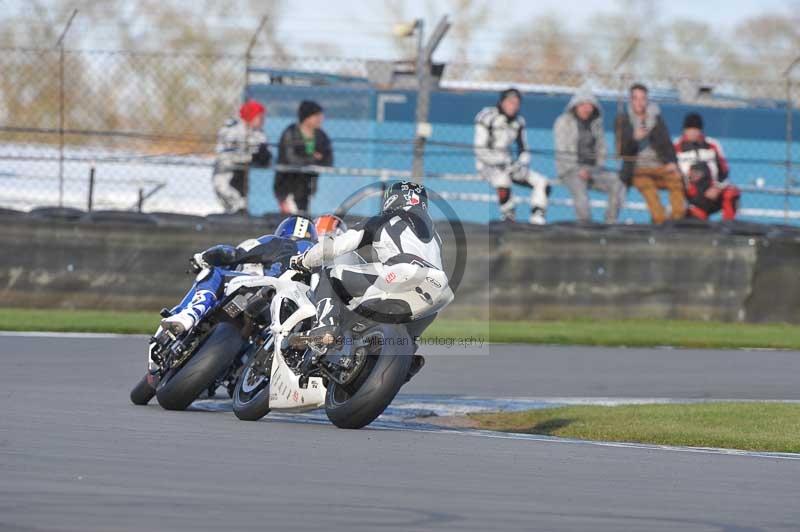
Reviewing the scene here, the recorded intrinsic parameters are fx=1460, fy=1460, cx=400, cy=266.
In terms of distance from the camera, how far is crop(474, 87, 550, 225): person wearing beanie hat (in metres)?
17.6

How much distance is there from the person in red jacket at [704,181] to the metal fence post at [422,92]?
3.49m

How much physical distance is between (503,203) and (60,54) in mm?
5515

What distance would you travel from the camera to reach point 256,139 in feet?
56.6

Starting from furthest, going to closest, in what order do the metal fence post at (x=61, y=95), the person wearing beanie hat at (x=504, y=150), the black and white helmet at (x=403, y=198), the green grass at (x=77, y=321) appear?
1. the person wearing beanie hat at (x=504, y=150)
2. the metal fence post at (x=61, y=95)
3. the green grass at (x=77, y=321)
4. the black and white helmet at (x=403, y=198)

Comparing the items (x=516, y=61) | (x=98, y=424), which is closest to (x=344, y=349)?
(x=98, y=424)

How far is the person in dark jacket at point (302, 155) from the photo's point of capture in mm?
17266

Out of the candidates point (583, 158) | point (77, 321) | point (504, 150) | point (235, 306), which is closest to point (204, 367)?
point (235, 306)

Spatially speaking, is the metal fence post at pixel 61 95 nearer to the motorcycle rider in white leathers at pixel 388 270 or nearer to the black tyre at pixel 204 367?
the black tyre at pixel 204 367

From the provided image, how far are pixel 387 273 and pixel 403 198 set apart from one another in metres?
0.52

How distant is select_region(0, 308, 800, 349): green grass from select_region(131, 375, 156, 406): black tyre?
16.8 ft

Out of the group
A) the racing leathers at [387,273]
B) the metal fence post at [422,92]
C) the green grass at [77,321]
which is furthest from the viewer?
the metal fence post at [422,92]

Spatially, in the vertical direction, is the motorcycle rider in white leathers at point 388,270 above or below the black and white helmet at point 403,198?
below

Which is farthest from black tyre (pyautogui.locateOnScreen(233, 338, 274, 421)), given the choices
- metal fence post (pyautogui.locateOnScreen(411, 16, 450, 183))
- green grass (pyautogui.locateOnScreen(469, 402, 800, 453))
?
metal fence post (pyautogui.locateOnScreen(411, 16, 450, 183))

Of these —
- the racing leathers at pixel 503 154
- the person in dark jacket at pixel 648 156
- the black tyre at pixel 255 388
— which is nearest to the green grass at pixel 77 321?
the racing leathers at pixel 503 154
